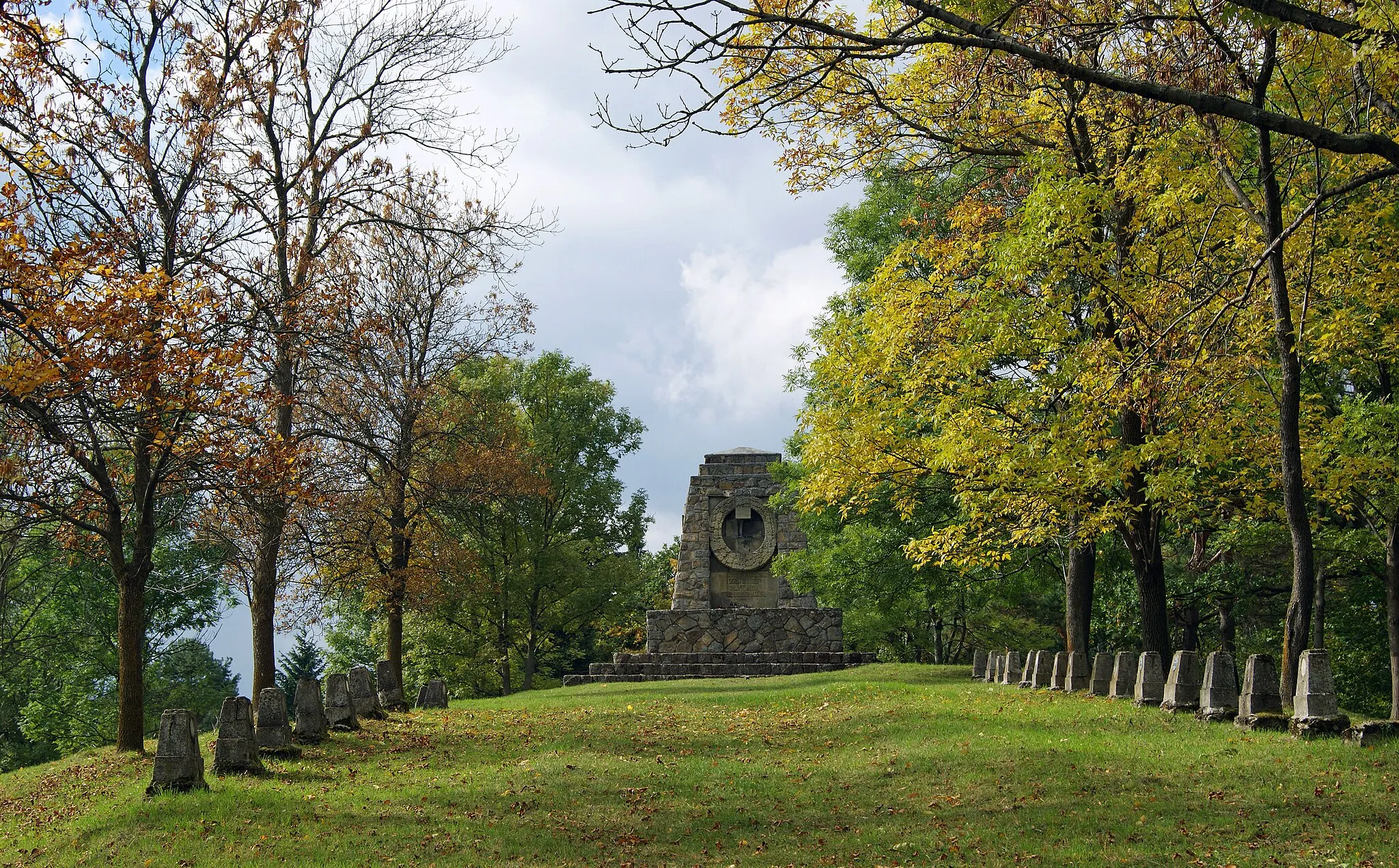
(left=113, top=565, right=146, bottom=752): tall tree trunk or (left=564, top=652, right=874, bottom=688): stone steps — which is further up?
(left=113, top=565, right=146, bottom=752): tall tree trunk

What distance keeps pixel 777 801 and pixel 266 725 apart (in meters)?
6.00

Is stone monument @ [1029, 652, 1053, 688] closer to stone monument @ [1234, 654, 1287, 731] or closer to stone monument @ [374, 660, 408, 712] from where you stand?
stone monument @ [1234, 654, 1287, 731]

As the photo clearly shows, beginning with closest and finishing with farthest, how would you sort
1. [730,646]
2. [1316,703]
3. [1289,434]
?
1. [1316,703]
2. [1289,434]
3. [730,646]

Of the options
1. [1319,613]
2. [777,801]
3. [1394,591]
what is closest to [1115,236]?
[1394,591]

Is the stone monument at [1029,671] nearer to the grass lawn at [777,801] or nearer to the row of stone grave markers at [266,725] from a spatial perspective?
the grass lawn at [777,801]

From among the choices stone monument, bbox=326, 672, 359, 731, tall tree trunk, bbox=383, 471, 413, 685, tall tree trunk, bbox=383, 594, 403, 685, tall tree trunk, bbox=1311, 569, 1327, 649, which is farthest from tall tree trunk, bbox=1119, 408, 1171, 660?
tall tree trunk, bbox=383, 594, 403, 685

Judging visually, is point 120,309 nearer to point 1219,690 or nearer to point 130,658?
point 130,658

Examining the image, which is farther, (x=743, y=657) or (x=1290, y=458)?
(x=743, y=657)

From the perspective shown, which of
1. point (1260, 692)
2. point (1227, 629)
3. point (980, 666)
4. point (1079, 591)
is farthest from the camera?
point (1227, 629)

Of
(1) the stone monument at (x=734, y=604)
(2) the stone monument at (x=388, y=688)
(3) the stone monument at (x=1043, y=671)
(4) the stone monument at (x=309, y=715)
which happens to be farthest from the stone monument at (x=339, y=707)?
(1) the stone monument at (x=734, y=604)

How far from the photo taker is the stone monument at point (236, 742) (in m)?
10.5

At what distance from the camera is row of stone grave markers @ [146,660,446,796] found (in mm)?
9531

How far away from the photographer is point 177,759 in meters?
9.51

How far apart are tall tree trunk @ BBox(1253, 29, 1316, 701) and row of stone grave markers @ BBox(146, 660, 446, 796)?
10.2 m
